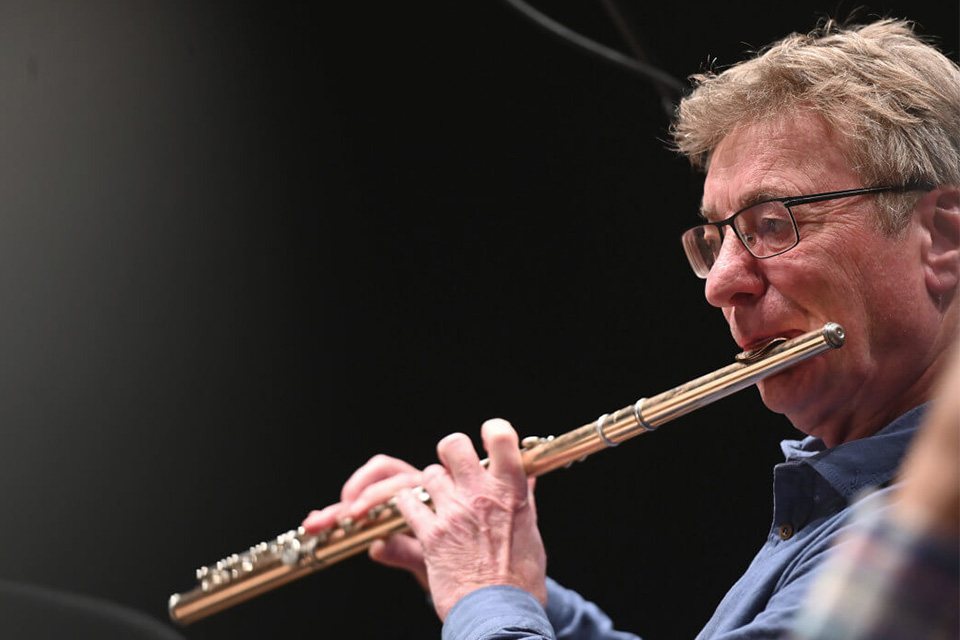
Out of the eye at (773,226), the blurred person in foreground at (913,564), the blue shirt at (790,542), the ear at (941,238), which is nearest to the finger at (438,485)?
the blue shirt at (790,542)

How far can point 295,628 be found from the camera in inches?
65.4

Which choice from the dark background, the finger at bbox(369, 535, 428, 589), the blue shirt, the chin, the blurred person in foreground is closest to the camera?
the blurred person in foreground

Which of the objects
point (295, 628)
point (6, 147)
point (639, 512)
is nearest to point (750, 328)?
point (639, 512)

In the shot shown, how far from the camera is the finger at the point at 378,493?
4.50 feet

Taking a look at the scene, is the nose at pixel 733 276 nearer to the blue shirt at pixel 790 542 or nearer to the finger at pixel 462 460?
the blue shirt at pixel 790 542

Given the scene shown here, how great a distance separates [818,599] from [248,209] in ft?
4.85

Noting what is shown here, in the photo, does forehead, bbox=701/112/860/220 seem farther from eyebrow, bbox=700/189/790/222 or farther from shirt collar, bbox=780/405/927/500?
shirt collar, bbox=780/405/927/500

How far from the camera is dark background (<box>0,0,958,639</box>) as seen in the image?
4.83 feet

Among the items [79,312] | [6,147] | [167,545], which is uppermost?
[6,147]

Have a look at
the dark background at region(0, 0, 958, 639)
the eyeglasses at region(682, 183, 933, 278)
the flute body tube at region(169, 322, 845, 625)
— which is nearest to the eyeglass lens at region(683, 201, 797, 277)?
the eyeglasses at region(682, 183, 933, 278)

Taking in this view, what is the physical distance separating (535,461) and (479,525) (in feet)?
0.42

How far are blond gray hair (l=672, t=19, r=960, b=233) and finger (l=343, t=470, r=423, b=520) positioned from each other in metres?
0.69

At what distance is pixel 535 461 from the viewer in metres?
1.21

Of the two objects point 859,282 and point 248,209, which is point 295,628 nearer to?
point 248,209
